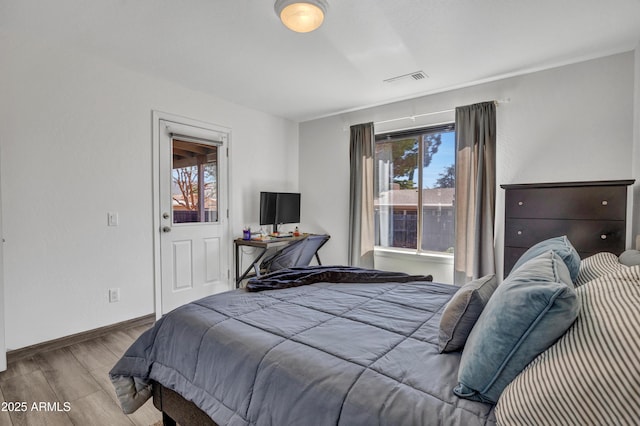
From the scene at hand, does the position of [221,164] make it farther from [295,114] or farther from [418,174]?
[418,174]

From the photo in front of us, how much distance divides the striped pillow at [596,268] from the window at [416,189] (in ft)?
6.58

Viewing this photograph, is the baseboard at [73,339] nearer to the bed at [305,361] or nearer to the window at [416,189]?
the bed at [305,361]

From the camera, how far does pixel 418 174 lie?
385 cm

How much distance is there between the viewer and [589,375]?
0.68m

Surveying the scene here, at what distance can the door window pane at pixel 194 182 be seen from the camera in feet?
11.4

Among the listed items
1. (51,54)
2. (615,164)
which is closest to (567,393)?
(615,164)

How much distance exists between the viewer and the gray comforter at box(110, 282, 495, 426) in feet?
3.03

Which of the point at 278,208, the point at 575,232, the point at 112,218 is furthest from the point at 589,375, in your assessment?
the point at 278,208

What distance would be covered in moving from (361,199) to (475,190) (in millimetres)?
1357

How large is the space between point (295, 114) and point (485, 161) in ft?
8.46

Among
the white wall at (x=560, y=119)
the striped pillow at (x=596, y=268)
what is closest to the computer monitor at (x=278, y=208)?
the white wall at (x=560, y=119)

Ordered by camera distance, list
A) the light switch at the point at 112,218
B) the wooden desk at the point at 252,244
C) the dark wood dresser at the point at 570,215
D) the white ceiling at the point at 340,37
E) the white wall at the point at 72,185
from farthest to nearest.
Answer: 1. the wooden desk at the point at 252,244
2. the light switch at the point at 112,218
3. the white wall at the point at 72,185
4. the dark wood dresser at the point at 570,215
5. the white ceiling at the point at 340,37

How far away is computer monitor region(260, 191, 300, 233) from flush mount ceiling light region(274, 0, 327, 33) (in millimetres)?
2332

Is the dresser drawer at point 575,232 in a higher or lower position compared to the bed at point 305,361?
higher
